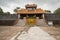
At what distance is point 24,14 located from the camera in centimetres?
4375

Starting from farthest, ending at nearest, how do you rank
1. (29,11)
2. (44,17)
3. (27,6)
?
(27,6) < (29,11) < (44,17)

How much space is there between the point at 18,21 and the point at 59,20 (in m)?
9.29

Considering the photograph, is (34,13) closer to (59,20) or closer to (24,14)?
(24,14)

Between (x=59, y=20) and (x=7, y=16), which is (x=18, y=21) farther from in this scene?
(x=59, y=20)

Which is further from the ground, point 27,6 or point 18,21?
point 27,6

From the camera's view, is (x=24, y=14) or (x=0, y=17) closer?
(x=0, y=17)

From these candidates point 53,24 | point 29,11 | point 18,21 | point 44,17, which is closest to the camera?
point 53,24

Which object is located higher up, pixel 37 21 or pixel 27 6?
pixel 27 6

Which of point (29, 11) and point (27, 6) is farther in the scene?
point (27, 6)

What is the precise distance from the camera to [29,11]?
143 feet

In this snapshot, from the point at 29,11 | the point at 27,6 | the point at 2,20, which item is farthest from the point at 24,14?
the point at 2,20

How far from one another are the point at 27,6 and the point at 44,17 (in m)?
8.86

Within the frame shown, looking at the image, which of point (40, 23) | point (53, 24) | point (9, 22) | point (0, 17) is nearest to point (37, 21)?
point (40, 23)

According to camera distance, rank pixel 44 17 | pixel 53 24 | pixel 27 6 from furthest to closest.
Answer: pixel 27 6 → pixel 44 17 → pixel 53 24
